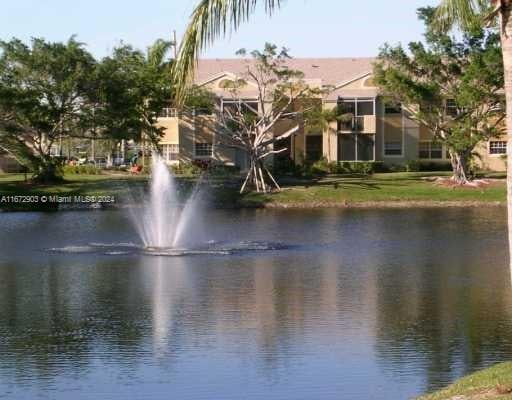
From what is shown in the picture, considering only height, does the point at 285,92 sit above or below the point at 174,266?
above

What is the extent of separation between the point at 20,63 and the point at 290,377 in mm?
47493

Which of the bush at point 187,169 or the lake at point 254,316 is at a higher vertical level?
the bush at point 187,169

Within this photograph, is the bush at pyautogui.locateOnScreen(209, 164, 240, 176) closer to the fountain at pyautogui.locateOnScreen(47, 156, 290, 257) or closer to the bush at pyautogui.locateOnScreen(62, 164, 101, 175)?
the bush at pyautogui.locateOnScreen(62, 164, 101, 175)

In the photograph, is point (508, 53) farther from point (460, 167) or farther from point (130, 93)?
point (130, 93)

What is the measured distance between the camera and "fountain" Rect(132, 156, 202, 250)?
3628cm

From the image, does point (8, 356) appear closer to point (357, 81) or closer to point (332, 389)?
point (332, 389)

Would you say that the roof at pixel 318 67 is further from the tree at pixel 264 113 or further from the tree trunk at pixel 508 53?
the tree trunk at pixel 508 53

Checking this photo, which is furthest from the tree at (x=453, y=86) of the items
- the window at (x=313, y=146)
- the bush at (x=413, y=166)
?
the window at (x=313, y=146)

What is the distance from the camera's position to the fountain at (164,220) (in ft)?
119

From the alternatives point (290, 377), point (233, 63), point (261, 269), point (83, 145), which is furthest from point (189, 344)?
point (83, 145)

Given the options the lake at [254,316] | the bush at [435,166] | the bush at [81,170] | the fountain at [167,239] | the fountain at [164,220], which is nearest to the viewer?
the lake at [254,316]

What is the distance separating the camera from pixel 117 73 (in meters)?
62.9

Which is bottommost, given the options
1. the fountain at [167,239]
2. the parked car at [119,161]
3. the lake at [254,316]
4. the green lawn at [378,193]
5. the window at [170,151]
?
the lake at [254,316]

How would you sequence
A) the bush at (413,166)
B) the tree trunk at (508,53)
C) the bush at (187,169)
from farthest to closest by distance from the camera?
the bush at (413,166) < the bush at (187,169) < the tree trunk at (508,53)
